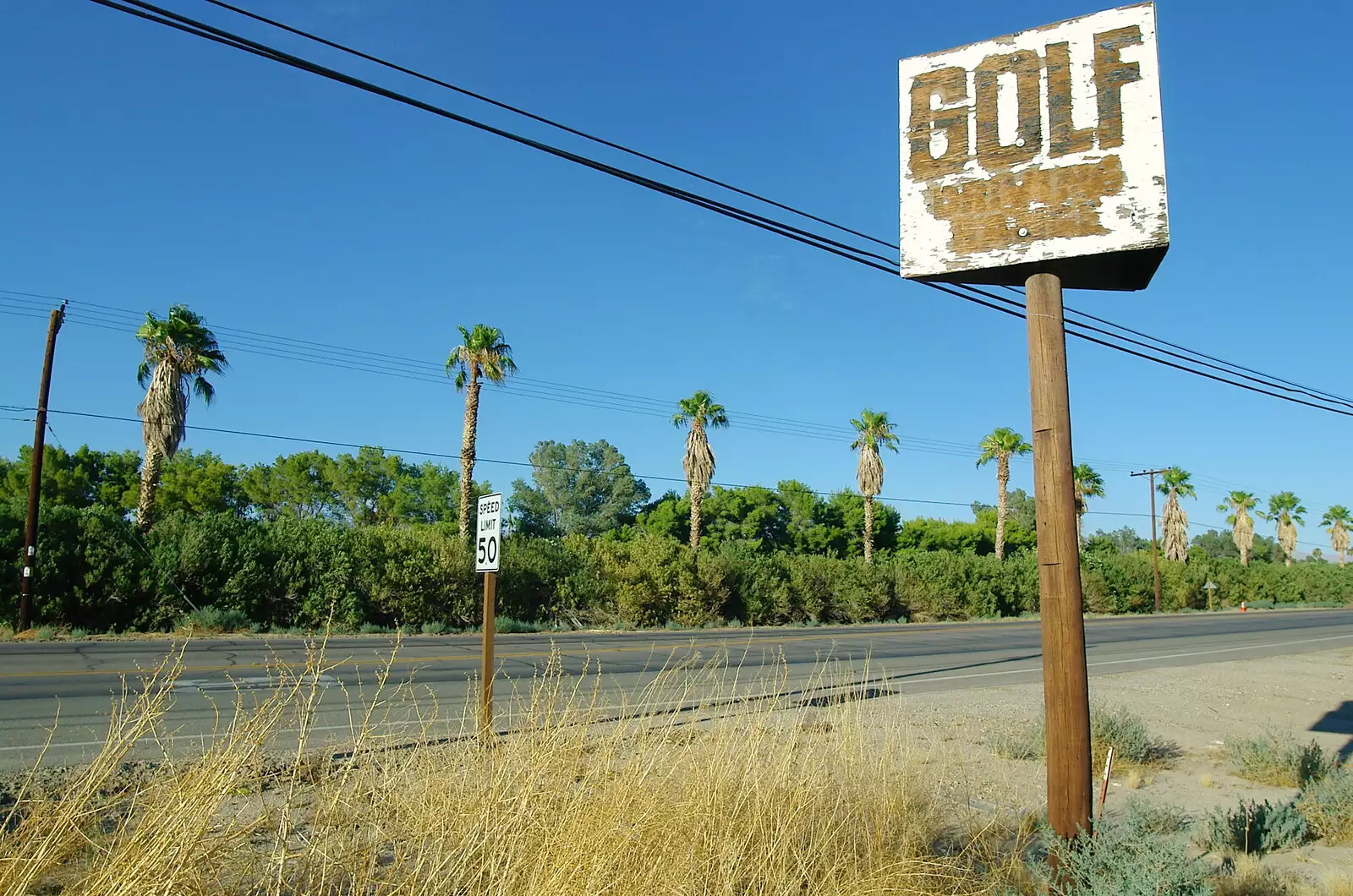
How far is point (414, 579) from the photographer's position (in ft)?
91.7

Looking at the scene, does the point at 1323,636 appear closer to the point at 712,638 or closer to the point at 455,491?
the point at 712,638

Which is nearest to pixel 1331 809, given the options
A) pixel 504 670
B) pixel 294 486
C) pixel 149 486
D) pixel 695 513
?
pixel 504 670

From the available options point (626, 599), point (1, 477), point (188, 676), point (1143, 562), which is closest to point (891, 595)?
point (626, 599)

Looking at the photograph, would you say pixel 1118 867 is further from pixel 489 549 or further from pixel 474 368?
pixel 474 368

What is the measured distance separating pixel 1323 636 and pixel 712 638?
878 inches

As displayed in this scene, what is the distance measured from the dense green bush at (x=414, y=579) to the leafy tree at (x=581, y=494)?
3751 cm

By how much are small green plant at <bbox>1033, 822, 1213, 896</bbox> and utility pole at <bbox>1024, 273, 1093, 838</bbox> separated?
15 centimetres

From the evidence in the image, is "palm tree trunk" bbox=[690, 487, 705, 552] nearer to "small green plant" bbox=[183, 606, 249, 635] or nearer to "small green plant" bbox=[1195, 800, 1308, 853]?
"small green plant" bbox=[183, 606, 249, 635]

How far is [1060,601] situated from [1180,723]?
9456 mm

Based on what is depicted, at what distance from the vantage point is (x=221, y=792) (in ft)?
10.2

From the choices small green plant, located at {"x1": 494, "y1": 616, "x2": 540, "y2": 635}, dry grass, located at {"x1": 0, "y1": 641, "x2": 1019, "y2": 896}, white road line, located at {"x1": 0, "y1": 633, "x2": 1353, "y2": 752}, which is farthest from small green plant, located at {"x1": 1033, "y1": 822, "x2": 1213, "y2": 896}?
small green plant, located at {"x1": 494, "y1": 616, "x2": 540, "y2": 635}

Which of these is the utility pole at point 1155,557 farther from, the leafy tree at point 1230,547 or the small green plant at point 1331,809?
the leafy tree at point 1230,547

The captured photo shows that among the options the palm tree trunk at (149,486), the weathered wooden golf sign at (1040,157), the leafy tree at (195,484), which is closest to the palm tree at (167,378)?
the palm tree trunk at (149,486)

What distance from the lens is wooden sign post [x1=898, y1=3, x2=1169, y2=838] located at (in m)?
4.34
